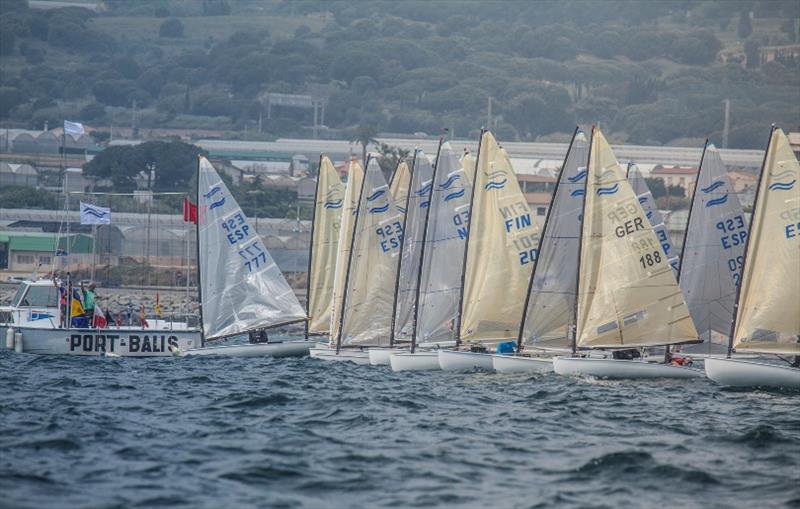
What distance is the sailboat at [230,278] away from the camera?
42219 mm

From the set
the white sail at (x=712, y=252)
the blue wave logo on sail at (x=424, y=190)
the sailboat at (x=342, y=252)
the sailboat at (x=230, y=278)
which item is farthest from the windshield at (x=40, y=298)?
the white sail at (x=712, y=252)

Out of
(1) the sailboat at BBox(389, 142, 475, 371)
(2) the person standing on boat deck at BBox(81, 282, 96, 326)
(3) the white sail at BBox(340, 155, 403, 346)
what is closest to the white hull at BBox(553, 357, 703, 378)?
(1) the sailboat at BBox(389, 142, 475, 371)

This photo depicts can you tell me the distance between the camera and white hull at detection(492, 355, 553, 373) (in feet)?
119

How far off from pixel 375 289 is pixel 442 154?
433 centimetres

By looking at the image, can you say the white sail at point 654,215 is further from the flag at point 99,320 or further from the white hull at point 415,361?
the flag at point 99,320

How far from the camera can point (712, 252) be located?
40469mm

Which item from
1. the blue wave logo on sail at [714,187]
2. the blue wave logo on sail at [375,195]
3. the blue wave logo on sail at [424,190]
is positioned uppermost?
the blue wave logo on sail at [714,187]

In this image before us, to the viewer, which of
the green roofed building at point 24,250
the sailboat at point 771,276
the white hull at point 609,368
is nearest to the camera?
the sailboat at point 771,276

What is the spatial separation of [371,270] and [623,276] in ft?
27.5

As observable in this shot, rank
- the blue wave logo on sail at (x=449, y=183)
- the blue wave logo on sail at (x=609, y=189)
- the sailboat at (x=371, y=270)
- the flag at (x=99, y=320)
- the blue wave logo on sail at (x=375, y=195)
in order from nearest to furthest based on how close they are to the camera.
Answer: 1. the blue wave logo on sail at (x=609, y=189)
2. the blue wave logo on sail at (x=449, y=183)
3. the sailboat at (x=371, y=270)
4. the flag at (x=99, y=320)
5. the blue wave logo on sail at (x=375, y=195)

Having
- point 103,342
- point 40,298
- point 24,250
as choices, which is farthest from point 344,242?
point 24,250

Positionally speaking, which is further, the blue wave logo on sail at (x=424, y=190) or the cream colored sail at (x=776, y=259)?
the blue wave logo on sail at (x=424, y=190)

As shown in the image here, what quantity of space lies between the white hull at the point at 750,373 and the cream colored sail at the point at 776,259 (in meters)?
0.88

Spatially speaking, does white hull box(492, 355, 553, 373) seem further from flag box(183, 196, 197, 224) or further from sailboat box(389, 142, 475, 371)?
flag box(183, 196, 197, 224)
